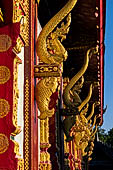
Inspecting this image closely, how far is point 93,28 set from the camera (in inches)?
307

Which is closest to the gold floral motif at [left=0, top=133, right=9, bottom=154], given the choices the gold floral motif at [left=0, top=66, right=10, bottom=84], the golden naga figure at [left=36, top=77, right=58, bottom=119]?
the gold floral motif at [left=0, top=66, right=10, bottom=84]

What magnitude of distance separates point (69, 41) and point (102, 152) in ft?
60.0

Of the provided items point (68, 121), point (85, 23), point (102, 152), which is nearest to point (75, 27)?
point (85, 23)

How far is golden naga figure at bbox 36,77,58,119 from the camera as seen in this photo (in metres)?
4.41

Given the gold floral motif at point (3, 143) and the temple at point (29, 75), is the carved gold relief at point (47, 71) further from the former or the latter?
the gold floral motif at point (3, 143)

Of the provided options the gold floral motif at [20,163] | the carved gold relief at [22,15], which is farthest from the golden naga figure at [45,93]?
the gold floral motif at [20,163]

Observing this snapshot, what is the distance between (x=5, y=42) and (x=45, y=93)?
953mm

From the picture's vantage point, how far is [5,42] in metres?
3.74

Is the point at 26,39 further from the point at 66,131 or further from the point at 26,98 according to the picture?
the point at 66,131

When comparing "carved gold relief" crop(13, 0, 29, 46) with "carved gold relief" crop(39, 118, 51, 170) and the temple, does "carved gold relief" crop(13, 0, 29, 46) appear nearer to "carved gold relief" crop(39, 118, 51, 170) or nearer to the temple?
the temple

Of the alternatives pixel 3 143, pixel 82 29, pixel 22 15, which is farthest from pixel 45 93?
pixel 82 29

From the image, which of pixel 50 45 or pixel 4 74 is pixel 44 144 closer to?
pixel 50 45

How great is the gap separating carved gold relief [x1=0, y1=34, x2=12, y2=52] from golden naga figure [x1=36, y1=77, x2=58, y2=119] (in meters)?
0.88

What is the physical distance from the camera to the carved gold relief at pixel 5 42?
371 centimetres
